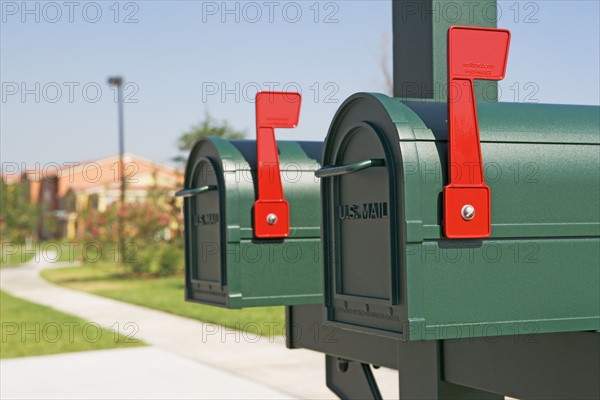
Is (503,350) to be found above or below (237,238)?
below

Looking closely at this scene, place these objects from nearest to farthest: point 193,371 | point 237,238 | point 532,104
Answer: point 532,104
point 237,238
point 193,371

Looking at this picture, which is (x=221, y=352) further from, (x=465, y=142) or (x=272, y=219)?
(x=465, y=142)

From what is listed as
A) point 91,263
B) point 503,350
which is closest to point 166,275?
point 91,263

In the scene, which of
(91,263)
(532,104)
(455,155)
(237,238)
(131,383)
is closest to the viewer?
(455,155)

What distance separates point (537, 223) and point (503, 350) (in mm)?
509

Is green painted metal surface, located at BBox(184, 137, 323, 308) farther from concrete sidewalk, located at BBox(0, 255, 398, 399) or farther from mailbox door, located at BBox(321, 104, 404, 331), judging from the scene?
concrete sidewalk, located at BBox(0, 255, 398, 399)

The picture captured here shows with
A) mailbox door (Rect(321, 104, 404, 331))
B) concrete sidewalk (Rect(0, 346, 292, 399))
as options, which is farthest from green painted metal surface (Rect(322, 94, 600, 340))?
concrete sidewalk (Rect(0, 346, 292, 399))

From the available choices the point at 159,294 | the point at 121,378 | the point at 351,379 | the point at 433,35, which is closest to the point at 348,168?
the point at 433,35

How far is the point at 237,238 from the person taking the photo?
147 inches

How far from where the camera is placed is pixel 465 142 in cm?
235

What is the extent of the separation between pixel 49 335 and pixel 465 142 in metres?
10.3

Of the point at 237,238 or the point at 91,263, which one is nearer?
the point at 237,238

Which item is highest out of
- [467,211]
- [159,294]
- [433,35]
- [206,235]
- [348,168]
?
[433,35]

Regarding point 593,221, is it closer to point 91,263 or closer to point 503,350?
point 503,350
